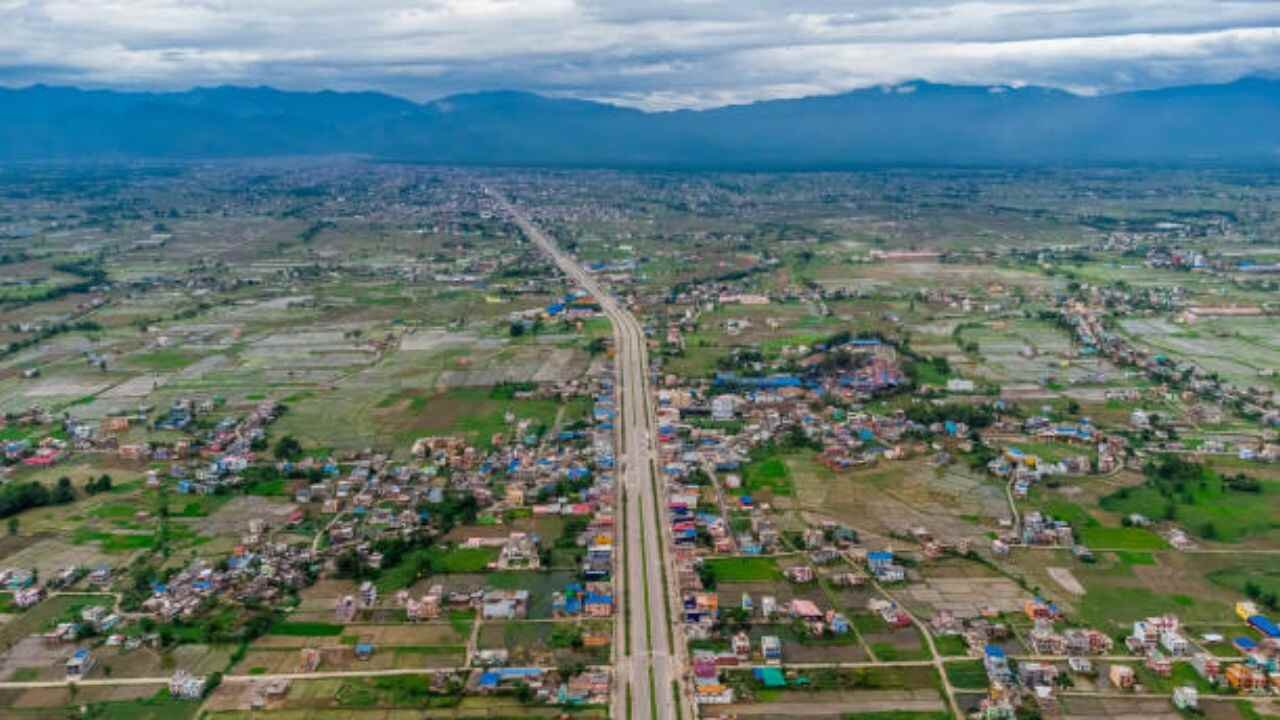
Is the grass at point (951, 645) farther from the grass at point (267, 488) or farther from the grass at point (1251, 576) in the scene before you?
the grass at point (267, 488)

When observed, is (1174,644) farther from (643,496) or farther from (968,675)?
(643,496)

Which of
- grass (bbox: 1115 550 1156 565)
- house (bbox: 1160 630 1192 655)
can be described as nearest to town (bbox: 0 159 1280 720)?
house (bbox: 1160 630 1192 655)

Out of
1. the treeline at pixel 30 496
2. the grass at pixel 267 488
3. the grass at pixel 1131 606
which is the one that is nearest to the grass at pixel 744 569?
the grass at pixel 1131 606

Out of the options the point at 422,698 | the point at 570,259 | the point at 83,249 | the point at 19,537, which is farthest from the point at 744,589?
the point at 83,249

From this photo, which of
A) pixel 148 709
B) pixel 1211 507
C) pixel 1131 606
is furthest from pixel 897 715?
pixel 148 709

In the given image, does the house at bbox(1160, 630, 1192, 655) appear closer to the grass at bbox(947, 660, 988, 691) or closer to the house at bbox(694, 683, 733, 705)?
the grass at bbox(947, 660, 988, 691)

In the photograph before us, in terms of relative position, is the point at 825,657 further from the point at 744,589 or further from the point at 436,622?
the point at 436,622
